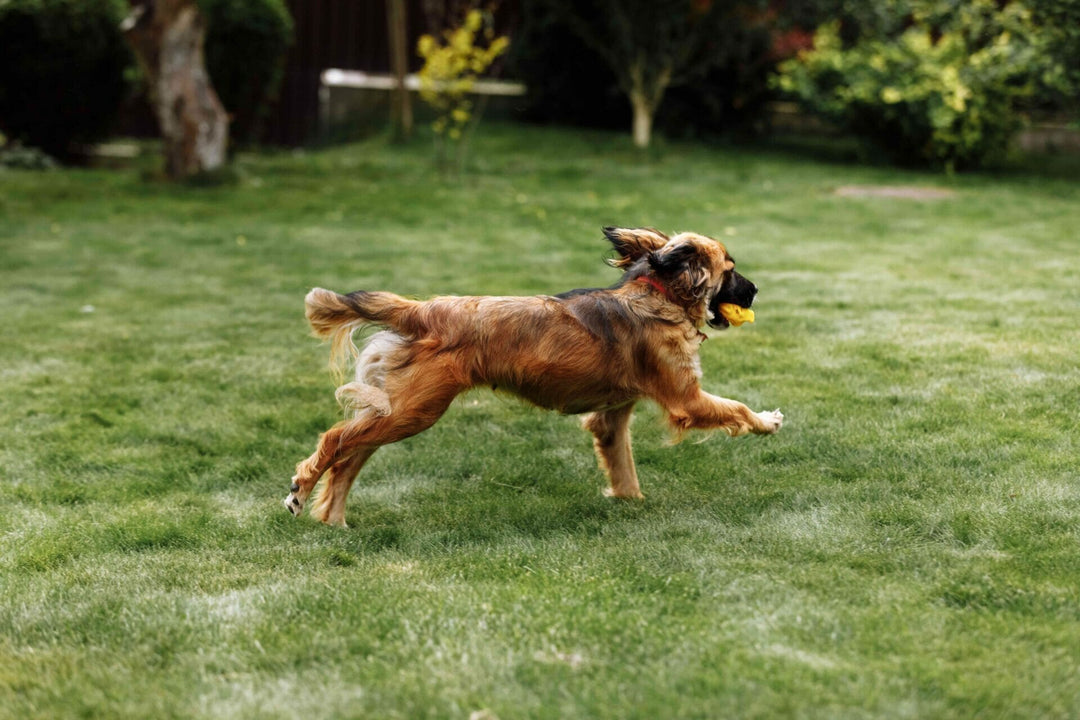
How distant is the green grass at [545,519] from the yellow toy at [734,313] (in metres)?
0.52

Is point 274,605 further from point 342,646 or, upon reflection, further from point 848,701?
point 848,701

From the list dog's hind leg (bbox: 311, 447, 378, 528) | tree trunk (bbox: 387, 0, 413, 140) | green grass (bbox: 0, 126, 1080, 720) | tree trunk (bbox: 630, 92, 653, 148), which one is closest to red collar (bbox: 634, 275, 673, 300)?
green grass (bbox: 0, 126, 1080, 720)

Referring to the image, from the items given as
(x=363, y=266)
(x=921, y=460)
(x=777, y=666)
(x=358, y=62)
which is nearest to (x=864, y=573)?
(x=777, y=666)

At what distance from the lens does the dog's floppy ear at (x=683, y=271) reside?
495 cm

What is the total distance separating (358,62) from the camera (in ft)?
70.4

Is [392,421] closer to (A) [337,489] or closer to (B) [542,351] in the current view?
(A) [337,489]

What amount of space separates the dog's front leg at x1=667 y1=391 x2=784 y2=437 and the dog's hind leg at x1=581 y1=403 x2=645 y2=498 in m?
0.28

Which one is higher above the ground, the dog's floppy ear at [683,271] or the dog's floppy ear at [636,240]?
the dog's floppy ear at [636,240]

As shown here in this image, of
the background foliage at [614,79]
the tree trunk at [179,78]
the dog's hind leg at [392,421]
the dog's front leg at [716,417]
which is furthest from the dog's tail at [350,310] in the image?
the background foliage at [614,79]

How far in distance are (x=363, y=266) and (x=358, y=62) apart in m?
12.1

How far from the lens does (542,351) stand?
15.7 ft

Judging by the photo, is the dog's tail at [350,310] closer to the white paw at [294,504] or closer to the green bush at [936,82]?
the white paw at [294,504]

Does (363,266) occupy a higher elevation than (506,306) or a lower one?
lower

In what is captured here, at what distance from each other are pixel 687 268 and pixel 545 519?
1.22 meters
